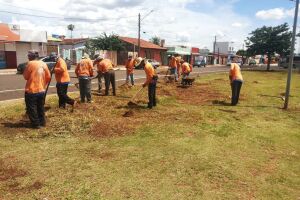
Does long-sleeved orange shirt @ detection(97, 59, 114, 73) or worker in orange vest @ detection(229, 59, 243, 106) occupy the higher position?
long-sleeved orange shirt @ detection(97, 59, 114, 73)

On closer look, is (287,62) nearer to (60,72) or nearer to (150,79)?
(150,79)

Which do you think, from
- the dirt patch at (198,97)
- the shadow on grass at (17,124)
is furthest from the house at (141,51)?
the shadow on grass at (17,124)

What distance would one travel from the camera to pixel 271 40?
160 feet

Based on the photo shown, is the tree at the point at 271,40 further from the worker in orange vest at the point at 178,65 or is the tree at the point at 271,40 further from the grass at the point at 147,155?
the grass at the point at 147,155

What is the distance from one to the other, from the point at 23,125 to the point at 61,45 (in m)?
44.8

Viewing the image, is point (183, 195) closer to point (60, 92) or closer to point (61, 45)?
point (60, 92)

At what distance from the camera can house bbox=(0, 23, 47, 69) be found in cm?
3416

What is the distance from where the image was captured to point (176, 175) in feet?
18.7

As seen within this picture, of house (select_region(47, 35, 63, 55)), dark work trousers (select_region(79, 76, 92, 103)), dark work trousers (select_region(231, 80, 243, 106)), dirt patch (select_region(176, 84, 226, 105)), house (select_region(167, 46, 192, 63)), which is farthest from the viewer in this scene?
house (select_region(167, 46, 192, 63))

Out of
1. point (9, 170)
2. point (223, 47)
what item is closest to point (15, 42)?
point (9, 170)

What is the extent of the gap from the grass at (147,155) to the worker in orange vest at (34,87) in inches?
15.6

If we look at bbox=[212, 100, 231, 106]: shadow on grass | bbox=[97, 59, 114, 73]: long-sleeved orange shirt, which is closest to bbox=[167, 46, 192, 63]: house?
bbox=[212, 100, 231, 106]: shadow on grass

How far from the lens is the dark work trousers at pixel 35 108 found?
8000 millimetres

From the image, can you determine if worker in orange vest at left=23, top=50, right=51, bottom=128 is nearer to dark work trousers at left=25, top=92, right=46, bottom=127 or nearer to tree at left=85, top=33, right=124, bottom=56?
dark work trousers at left=25, top=92, right=46, bottom=127
